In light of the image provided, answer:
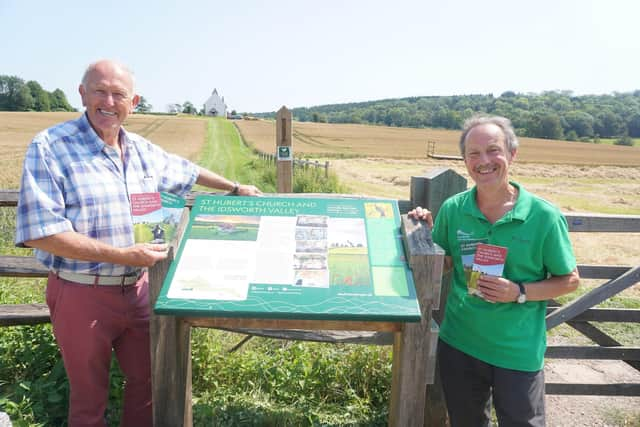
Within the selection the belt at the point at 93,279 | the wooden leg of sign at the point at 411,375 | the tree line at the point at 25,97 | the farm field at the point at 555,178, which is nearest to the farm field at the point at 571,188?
the farm field at the point at 555,178

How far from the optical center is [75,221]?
90.6 inches

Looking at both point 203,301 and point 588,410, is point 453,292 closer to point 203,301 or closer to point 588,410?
point 203,301

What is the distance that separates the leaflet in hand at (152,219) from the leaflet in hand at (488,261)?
60.0 inches

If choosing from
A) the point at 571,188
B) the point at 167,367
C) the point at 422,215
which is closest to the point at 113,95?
the point at 167,367

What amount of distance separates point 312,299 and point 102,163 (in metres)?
1.30

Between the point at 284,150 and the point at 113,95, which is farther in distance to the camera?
the point at 284,150

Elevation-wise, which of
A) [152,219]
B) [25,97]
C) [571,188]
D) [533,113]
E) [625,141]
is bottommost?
[571,188]

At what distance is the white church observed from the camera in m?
111

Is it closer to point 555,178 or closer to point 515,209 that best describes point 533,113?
point 555,178

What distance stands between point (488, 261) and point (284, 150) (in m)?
4.30

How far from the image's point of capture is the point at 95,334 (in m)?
2.45

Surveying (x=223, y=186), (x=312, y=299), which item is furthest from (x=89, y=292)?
(x=312, y=299)

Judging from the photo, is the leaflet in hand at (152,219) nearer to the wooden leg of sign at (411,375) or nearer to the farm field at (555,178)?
the wooden leg of sign at (411,375)

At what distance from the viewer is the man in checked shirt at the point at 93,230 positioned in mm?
2203
